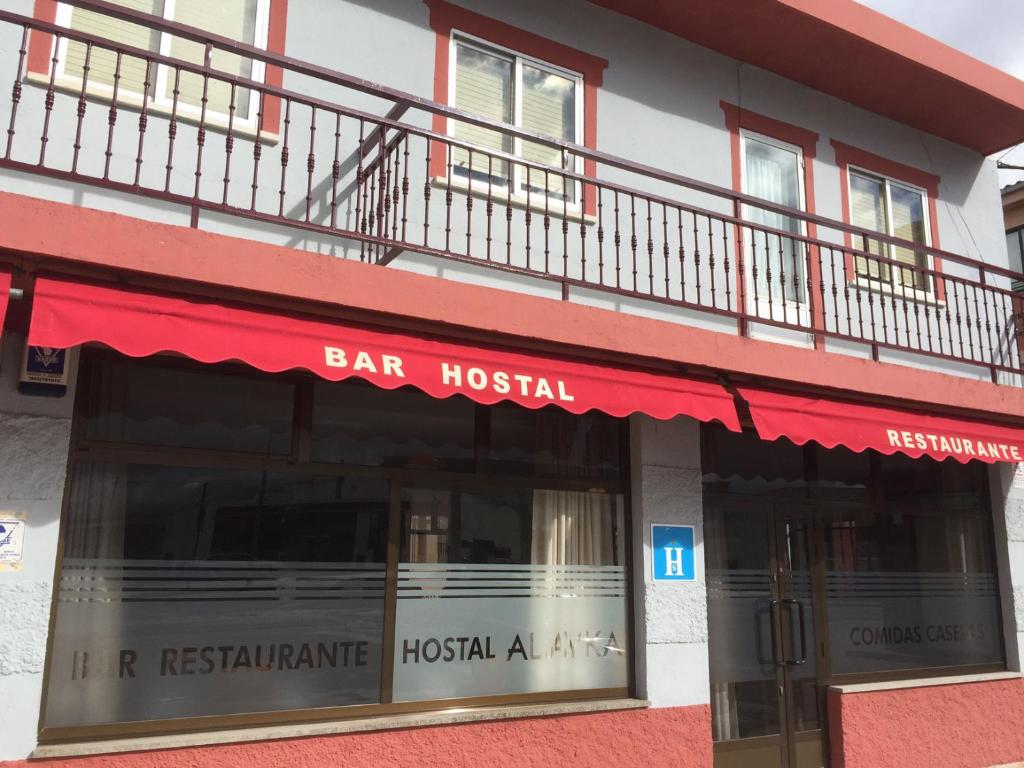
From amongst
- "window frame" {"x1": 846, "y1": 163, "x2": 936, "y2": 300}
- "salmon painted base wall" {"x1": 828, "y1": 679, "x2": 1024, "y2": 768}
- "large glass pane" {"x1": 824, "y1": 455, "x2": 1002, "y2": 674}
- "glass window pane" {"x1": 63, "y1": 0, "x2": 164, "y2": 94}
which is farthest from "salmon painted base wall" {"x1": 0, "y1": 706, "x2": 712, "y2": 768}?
"window frame" {"x1": 846, "y1": 163, "x2": 936, "y2": 300}

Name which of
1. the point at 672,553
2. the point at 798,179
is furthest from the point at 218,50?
the point at 798,179

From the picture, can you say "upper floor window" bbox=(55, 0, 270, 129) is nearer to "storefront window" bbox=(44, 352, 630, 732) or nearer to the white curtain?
"storefront window" bbox=(44, 352, 630, 732)

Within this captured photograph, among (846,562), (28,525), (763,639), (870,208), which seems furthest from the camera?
(870,208)

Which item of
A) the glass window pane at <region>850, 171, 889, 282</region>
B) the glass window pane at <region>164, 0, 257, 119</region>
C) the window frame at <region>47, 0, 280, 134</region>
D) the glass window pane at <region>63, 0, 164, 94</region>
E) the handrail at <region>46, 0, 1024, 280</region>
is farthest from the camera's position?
the glass window pane at <region>850, 171, 889, 282</region>

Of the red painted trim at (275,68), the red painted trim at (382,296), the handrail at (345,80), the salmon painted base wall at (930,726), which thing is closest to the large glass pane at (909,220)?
the handrail at (345,80)

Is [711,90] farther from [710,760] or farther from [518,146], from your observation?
[710,760]

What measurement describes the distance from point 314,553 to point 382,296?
180cm

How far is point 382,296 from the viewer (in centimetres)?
548

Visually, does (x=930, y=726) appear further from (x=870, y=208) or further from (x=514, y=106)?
(x=514, y=106)

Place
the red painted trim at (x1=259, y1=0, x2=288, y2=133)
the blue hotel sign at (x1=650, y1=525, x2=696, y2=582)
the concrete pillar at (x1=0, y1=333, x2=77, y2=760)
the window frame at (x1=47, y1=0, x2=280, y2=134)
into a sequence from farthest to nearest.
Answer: the blue hotel sign at (x1=650, y1=525, x2=696, y2=582), the red painted trim at (x1=259, y1=0, x2=288, y2=133), the window frame at (x1=47, y1=0, x2=280, y2=134), the concrete pillar at (x1=0, y1=333, x2=77, y2=760)

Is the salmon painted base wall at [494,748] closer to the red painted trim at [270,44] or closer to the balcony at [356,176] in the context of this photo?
the balcony at [356,176]

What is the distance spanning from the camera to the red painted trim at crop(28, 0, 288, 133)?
584 cm

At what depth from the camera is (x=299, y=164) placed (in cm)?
675

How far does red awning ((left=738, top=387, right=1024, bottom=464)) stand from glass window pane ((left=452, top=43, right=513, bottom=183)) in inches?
114
